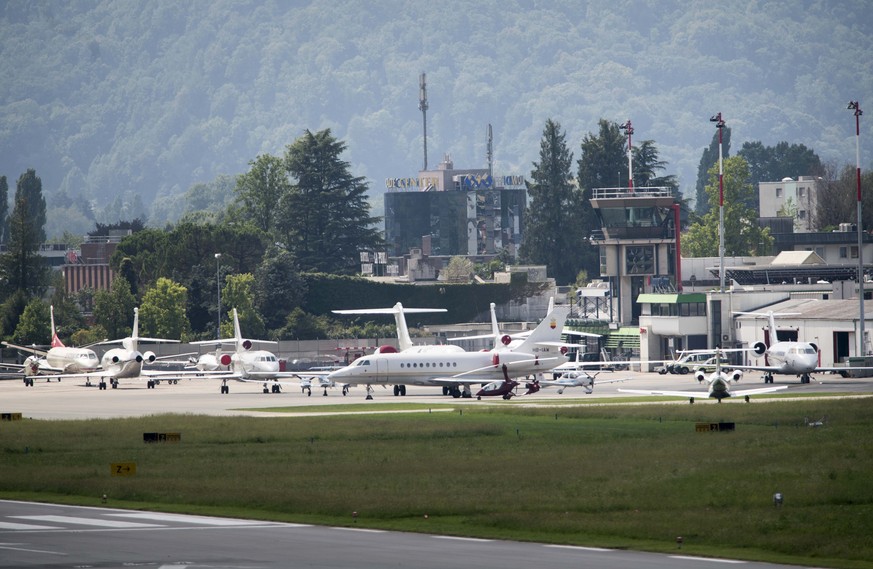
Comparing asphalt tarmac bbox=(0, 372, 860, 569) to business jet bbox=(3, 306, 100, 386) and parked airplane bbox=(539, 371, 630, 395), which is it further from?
business jet bbox=(3, 306, 100, 386)

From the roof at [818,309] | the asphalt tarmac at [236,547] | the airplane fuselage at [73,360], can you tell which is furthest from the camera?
the airplane fuselage at [73,360]

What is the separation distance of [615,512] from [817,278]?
118589mm

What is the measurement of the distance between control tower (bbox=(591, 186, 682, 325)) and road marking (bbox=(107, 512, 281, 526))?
10918 cm

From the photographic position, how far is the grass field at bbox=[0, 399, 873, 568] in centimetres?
3506

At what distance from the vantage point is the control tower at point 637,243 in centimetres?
14500

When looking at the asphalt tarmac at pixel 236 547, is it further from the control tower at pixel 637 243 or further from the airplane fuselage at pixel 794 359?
the control tower at pixel 637 243

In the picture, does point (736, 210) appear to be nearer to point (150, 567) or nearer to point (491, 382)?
point (491, 382)

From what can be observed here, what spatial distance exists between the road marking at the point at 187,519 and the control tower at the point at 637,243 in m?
109

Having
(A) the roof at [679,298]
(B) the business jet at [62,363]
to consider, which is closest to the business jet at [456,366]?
(A) the roof at [679,298]

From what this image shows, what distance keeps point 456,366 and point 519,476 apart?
49082 millimetres

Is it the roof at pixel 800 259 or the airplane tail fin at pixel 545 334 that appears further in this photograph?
the roof at pixel 800 259

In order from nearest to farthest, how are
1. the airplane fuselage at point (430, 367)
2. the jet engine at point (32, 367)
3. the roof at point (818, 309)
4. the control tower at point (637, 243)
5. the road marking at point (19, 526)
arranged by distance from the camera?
the road marking at point (19, 526)
the airplane fuselage at point (430, 367)
the roof at point (818, 309)
the jet engine at point (32, 367)
the control tower at point (637, 243)

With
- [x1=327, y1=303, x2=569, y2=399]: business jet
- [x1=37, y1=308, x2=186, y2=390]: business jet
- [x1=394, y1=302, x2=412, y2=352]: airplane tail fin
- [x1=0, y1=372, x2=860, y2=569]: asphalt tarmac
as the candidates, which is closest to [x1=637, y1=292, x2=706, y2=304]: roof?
[x1=394, y1=302, x2=412, y2=352]: airplane tail fin

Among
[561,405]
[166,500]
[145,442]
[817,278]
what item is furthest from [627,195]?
[166,500]
